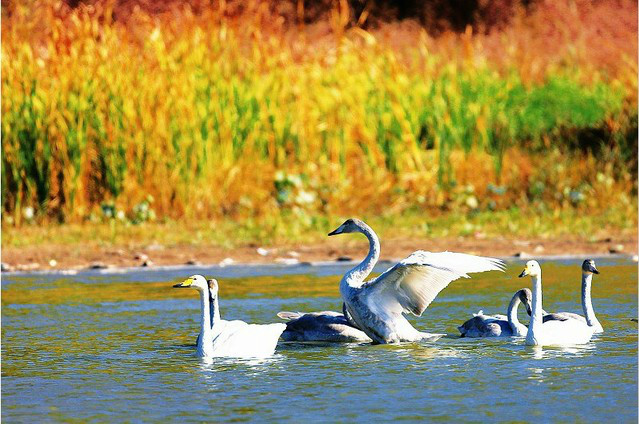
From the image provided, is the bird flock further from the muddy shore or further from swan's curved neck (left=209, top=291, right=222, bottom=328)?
the muddy shore

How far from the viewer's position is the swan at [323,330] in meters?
9.16

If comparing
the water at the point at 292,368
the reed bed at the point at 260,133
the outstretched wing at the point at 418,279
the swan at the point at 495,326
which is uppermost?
the reed bed at the point at 260,133

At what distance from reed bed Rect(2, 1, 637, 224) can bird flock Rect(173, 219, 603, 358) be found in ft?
18.7

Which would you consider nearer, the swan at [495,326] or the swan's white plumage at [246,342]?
the swan's white plumage at [246,342]

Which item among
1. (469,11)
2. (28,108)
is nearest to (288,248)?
(28,108)

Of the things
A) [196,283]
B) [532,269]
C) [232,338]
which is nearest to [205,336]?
[232,338]

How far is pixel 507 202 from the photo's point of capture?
15.9m

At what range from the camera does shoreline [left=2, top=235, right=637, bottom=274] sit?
13.1m

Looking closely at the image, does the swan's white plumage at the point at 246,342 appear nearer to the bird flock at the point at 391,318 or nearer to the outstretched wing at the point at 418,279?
the bird flock at the point at 391,318

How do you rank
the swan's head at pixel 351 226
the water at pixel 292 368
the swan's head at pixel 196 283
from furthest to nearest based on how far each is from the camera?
the swan's head at pixel 351 226
the swan's head at pixel 196 283
the water at pixel 292 368

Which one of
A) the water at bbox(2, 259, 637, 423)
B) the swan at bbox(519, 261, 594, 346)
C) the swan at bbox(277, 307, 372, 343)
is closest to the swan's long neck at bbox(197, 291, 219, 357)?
the water at bbox(2, 259, 637, 423)

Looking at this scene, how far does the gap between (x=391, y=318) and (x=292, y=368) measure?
1.13 meters

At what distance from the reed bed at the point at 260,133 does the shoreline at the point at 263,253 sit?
4.01 ft

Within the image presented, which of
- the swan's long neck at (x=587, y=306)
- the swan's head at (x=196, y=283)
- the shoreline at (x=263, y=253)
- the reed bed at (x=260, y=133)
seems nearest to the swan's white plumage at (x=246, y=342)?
the swan's head at (x=196, y=283)
